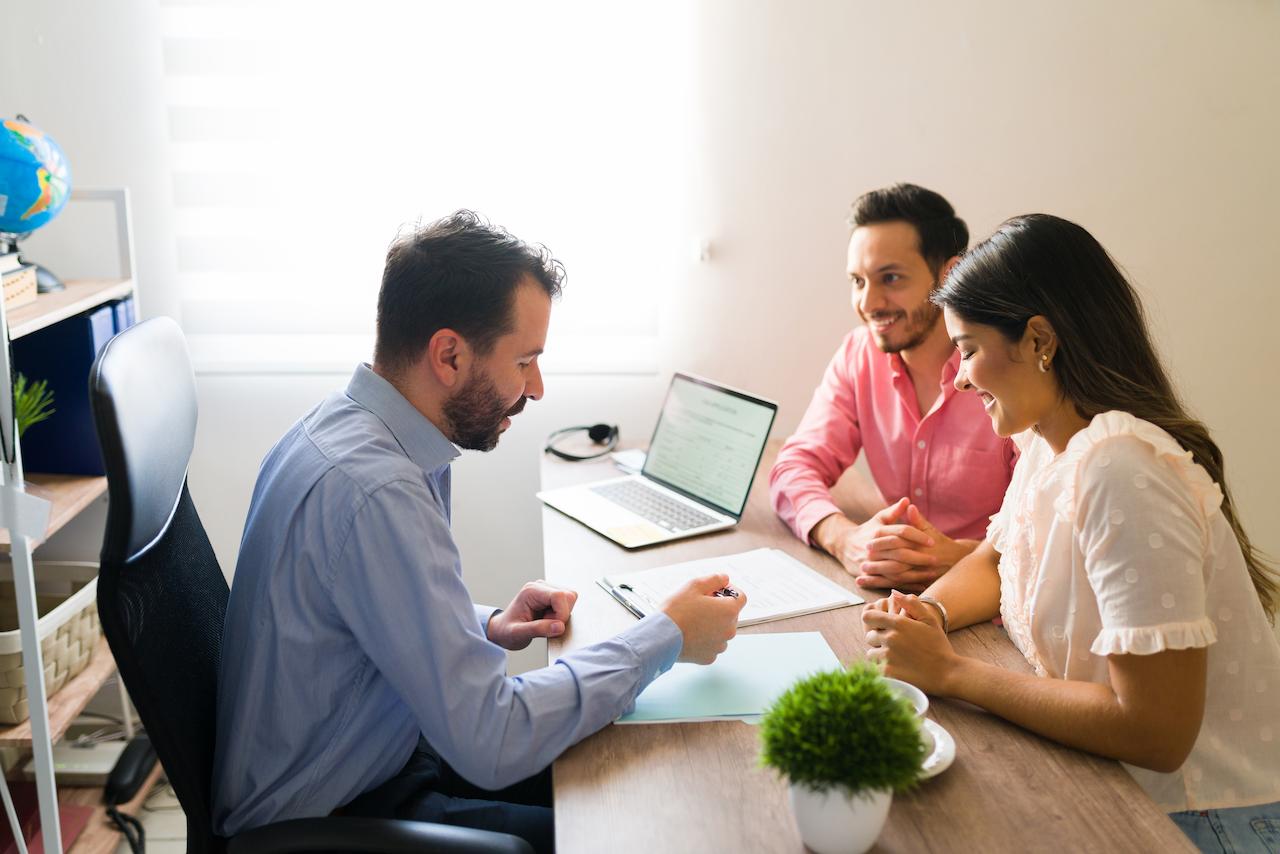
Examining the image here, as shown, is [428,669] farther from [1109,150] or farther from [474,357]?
[1109,150]

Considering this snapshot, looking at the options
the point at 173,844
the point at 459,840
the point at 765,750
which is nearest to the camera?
the point at 765,750

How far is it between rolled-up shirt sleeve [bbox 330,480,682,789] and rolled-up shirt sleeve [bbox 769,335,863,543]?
2.56 ft

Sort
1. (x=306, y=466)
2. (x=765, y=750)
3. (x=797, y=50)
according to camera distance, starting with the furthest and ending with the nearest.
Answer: (x=797, y=50) → (x=306, y=466) → (x=765, y=750)

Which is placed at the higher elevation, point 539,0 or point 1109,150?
point 539,0

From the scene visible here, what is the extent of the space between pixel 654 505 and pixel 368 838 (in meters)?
0.99

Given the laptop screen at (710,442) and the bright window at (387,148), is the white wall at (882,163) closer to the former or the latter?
the bright window at (387,148)

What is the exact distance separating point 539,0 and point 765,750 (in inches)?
74.4

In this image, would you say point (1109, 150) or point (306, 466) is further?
point (1109, 150)

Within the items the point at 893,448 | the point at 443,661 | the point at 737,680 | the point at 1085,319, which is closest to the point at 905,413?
the point at 893,448

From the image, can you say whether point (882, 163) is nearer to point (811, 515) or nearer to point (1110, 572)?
point (811, 515)

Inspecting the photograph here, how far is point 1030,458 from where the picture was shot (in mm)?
1488

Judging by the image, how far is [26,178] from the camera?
6.08 ft

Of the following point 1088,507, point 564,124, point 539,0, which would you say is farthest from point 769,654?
point 539,0

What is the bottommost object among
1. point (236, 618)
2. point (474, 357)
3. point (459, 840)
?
point (459, 840)
